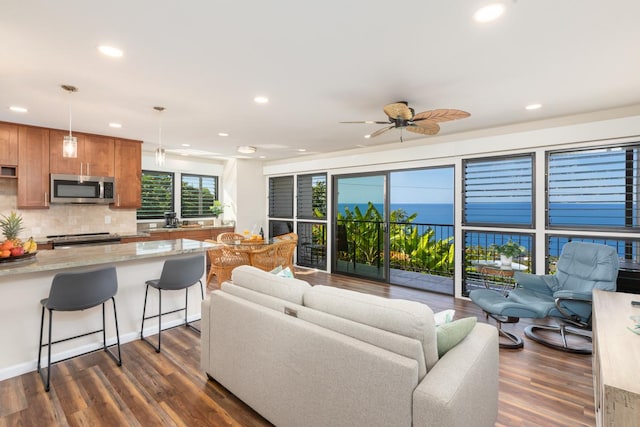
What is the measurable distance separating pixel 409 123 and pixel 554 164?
7.37 feet

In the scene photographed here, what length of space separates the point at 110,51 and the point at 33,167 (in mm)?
3340

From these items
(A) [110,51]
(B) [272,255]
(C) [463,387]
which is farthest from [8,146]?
(C) [463,387]

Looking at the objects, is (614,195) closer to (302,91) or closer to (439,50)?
(439,50)

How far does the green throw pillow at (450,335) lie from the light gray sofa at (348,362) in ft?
0.13

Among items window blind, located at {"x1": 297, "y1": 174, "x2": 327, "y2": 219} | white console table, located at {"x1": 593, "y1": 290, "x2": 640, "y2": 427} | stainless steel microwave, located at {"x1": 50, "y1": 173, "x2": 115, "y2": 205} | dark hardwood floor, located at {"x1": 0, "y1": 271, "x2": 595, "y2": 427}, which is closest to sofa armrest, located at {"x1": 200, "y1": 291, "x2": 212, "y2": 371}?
dark hardwood floor, located at {"x1": 0, "y1": 271, "x2": 595, "y2": 427}

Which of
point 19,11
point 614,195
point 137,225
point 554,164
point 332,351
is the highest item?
point 19,11

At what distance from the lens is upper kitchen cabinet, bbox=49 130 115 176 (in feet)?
15.0

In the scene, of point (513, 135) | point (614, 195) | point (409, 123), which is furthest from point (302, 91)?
point (614, 195)

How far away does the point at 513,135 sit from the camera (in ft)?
13.7

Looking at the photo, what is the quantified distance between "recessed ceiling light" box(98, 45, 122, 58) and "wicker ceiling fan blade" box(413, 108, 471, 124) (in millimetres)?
2484

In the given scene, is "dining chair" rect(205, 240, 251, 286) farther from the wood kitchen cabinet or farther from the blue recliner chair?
the blue recliner chair

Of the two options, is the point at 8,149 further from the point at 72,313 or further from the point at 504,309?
the point at 504,309

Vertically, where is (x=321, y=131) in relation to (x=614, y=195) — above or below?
above

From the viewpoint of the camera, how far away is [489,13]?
5.93ft
